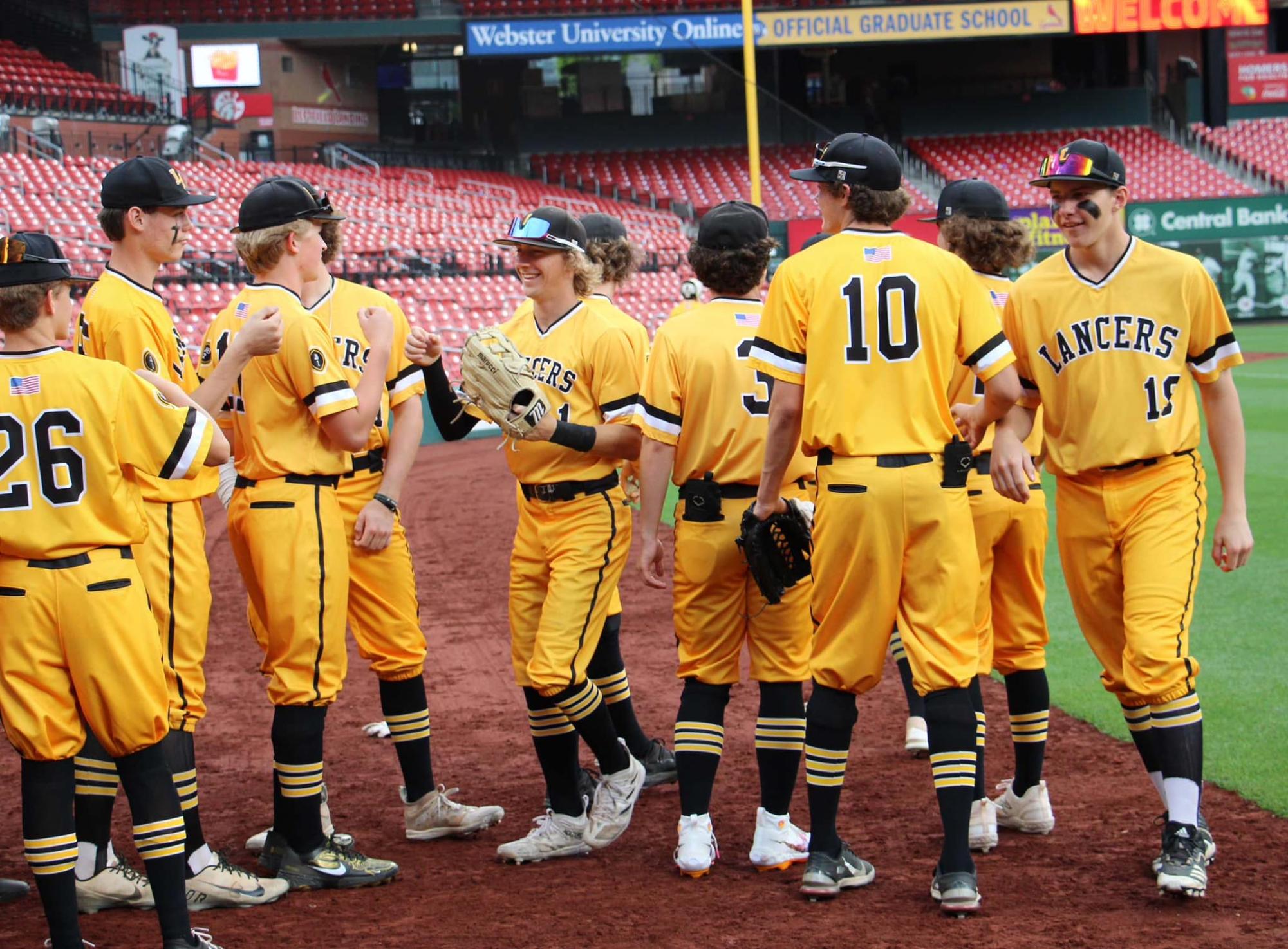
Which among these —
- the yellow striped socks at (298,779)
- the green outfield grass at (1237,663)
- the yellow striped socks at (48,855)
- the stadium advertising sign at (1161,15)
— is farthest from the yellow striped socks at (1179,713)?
the stadium advertising sign at (1161,15)

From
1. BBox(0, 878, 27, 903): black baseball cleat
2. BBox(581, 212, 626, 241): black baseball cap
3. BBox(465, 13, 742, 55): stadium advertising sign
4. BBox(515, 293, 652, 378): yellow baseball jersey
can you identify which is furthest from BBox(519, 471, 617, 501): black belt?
BBox(465, 13, 742, 55): stadium advertising sign

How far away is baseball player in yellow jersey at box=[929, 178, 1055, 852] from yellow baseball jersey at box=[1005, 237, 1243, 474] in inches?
12.5

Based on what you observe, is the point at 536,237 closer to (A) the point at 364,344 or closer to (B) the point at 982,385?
(A) the point at 364,344

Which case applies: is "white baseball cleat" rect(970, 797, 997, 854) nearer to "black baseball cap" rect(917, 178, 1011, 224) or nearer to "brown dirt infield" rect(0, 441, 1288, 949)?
"brown dirt infield" rect(0, 441, 1288, 949)

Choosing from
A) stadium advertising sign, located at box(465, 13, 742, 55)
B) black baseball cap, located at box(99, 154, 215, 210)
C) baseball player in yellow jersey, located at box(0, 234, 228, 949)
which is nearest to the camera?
baseball player in yellow jersey, located at box(0, 234, 228, 949)

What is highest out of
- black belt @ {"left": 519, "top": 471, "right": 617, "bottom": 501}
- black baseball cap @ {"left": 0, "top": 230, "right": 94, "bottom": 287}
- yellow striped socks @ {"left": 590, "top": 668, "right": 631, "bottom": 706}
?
black baseball cap @ {"left": 0, "top": 230, "right": 94, "bottom": 287}

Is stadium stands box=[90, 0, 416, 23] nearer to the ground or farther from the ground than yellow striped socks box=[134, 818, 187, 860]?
farther from the ground

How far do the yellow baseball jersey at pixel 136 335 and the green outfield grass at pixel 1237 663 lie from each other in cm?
374

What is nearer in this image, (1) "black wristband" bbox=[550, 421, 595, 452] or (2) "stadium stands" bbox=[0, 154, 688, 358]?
(1) "black wristband" bbox=[550, 421, 595, 452]

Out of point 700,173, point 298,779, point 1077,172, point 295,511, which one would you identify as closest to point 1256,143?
point 700,173

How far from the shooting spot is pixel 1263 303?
32.2 metres

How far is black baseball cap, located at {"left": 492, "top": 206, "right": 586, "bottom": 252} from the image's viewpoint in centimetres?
478

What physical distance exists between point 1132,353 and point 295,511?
267cm

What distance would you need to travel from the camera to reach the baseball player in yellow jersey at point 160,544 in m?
4.28
